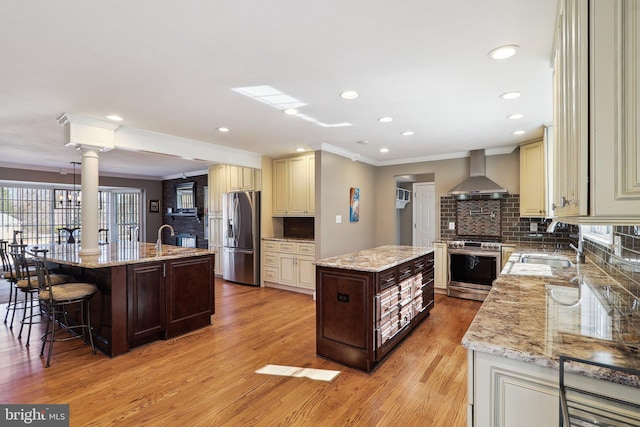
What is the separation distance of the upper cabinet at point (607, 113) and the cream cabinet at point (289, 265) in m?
4.22

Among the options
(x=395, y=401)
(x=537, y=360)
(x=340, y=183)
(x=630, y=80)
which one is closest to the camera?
(x=630, y=80)

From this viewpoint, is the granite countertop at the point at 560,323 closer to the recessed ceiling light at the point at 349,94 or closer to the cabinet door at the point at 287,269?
the recessed ceiling light at the point at 349,94

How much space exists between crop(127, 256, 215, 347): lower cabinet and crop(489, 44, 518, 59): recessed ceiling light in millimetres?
3365

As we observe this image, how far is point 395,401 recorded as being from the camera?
7.33 feet

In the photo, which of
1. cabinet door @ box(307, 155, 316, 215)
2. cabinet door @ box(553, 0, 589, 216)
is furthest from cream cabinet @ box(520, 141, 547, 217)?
cabinet door @ box(553, 0, 589, 216)

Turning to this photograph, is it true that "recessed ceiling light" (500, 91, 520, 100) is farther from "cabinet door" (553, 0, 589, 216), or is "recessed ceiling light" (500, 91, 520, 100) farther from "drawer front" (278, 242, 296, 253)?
"drawer front" (278, 242, 296, 253)

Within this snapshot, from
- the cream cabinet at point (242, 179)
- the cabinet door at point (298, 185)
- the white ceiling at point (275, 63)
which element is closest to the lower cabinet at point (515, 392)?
the white ceiling at point (275, 63)

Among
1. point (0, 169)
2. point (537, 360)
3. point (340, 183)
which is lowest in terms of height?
point (537, 360)

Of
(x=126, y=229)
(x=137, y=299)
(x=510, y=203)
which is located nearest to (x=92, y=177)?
(x=137, y=299)

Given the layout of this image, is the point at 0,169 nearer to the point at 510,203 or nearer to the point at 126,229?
the point at 126,229

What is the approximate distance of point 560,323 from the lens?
1375mm

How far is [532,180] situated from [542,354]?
3985 millimetres

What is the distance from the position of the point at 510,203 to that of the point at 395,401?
152 inches

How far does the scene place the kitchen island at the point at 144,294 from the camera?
2969 mm
